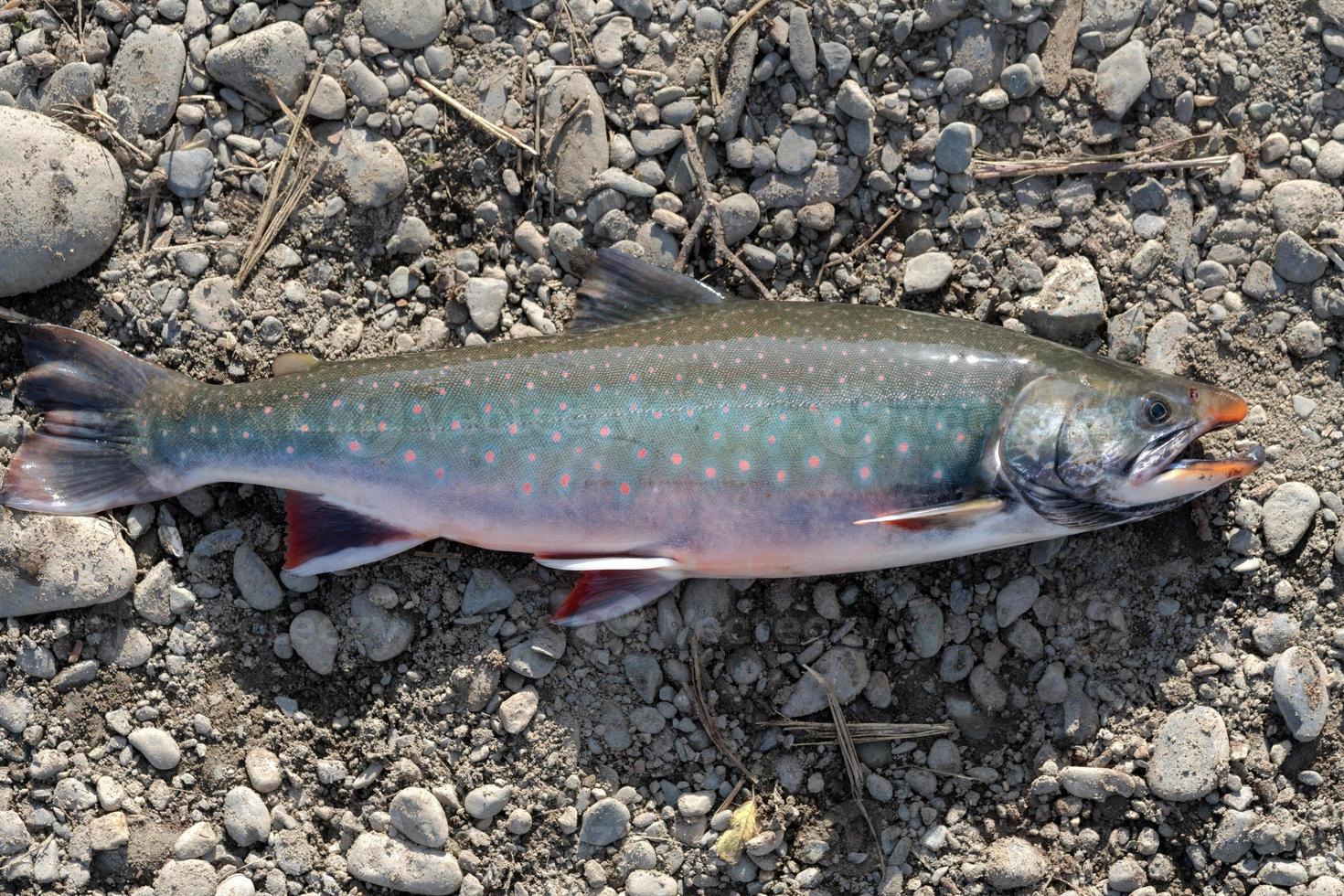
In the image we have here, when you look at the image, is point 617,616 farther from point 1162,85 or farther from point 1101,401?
point 1162,85

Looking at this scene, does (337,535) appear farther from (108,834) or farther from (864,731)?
(864,731)

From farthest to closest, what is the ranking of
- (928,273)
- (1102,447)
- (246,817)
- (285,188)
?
(285,188), (928,273), (246,817), (1102,447)

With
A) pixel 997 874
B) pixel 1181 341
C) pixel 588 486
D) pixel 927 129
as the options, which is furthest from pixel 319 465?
pixel 1181 341

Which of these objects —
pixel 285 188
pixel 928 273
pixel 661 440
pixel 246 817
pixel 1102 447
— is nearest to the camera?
pixel 1102 447

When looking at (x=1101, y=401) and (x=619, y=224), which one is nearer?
(x=1101, y=401)

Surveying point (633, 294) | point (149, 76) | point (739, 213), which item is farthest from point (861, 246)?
point (149, 76)
